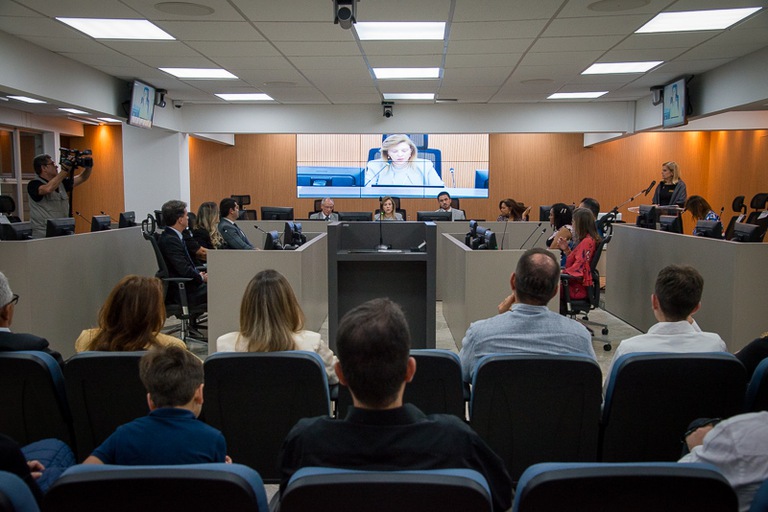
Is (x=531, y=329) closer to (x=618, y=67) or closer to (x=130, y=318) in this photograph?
(x=130, y=318)

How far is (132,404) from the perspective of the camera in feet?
7.77

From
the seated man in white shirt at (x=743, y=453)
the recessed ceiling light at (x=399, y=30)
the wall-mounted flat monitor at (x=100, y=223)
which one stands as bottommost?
the seated man in white shirt at (x=743, y=453)

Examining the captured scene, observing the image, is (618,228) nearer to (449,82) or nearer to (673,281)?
(449,82)

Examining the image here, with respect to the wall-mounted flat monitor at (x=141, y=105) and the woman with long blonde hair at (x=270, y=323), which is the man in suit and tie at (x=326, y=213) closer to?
the wall-mounted flat monitor at (x=141, y=105)

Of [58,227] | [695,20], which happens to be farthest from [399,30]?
[58,227]

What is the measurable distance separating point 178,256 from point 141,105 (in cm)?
330

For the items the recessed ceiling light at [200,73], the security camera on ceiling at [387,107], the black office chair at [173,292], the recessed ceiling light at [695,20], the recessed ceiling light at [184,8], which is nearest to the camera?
the recessed ceiling light at [184,8]

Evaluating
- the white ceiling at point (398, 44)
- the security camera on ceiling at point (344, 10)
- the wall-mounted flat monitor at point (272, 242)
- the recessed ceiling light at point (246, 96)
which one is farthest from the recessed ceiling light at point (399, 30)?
the recessed ceiling light at point (246, 96)

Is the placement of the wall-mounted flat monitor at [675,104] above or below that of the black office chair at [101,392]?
above

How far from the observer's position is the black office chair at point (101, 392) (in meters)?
2.29

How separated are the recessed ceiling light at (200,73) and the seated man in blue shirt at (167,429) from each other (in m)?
5.81

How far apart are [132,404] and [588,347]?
1.71 metres

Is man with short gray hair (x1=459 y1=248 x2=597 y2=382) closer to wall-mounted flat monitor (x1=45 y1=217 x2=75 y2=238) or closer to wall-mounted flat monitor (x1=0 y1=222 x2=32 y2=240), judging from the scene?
wall-mounted flat monitor (x1=0 y1=222 x2=32 y2=240)

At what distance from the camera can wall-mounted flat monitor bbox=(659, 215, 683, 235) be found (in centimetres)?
601
